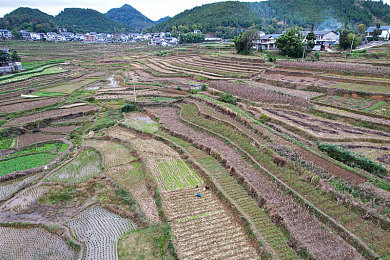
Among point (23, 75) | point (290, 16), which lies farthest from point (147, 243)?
point (290, 16)

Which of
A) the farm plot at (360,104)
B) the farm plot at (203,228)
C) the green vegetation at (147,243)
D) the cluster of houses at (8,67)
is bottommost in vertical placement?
the green vegetation at (147,243)

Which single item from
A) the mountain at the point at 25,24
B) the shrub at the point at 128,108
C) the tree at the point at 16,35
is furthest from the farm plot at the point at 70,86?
the mountain at the point at 25,24

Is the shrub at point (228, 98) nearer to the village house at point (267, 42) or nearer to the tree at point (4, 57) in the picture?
the village house at point (267, 42)

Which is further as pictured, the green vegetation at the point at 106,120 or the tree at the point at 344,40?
the tree at the point at 344,40

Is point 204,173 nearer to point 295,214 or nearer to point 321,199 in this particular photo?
point 295,214

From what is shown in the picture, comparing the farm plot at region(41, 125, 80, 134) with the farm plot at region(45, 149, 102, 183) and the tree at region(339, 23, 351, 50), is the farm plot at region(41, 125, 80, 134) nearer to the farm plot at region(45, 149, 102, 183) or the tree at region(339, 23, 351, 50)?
the farm plot at region(45, 149, 102, 183)

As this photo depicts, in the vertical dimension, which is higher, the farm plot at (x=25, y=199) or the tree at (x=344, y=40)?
the tree at (x=344, y=40)

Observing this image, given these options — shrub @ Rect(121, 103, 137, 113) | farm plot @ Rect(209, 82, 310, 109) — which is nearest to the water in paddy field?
shrub @ Rect(121, 103, 137, 113)
